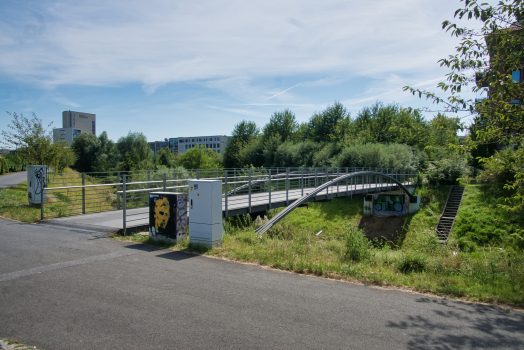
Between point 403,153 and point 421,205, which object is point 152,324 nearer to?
point 421,205

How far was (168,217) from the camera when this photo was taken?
25.7 feet

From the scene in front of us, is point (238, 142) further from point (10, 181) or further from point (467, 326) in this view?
point (467, 326)

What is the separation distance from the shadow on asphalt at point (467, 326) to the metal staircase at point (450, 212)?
24.6 metres

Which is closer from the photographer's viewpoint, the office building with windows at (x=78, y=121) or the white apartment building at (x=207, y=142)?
the office building with windows at (x=78, y=121)

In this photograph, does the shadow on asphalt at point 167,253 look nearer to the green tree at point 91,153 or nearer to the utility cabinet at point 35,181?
the utility cabinet at point 35,181

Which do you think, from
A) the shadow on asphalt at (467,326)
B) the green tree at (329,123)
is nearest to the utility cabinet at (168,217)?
the shadow on asphalt at (467,326)

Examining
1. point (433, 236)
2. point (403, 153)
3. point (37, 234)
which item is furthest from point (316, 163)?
point (37, 234)

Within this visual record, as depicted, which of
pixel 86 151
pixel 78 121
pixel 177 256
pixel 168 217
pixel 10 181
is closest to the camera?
pixel 177 256

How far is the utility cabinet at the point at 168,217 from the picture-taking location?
7.80m

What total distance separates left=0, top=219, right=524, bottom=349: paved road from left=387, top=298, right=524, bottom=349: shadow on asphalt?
0.4 inches

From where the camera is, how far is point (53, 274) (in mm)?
5430

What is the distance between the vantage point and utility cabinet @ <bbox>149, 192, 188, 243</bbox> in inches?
307

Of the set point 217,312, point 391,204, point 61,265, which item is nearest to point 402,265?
point 217,312

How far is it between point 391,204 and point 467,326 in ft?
101
